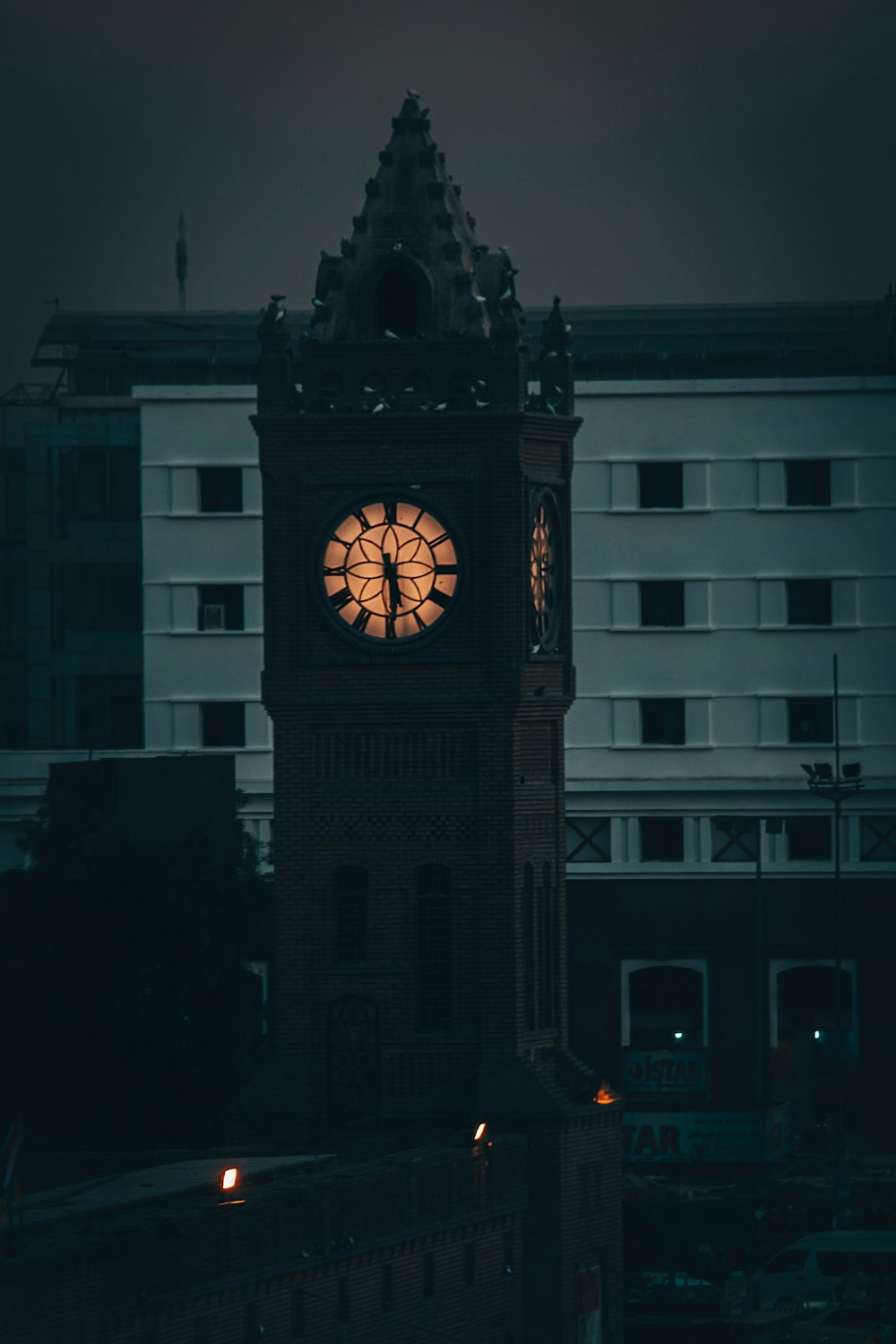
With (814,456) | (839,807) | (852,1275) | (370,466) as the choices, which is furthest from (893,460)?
(370,466)

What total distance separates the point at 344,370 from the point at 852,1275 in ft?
69.4

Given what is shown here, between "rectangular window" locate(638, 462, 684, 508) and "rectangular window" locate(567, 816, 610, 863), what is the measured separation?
10072 millimetres

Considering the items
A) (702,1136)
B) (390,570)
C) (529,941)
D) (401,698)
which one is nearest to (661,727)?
(702,1136)

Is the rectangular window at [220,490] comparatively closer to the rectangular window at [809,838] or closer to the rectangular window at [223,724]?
the rectangular window at [223,724]

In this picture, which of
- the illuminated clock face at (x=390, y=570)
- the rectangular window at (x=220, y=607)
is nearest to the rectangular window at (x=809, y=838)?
the rectangular window at (x=220, y=607)

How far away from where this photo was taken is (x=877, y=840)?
350 feet

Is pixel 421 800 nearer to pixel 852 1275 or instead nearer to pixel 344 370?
pixel 344 370

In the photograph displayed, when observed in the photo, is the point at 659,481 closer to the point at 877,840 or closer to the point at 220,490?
the point at 877,840

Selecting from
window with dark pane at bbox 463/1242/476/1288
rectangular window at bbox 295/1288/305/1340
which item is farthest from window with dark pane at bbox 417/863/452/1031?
rectangular window at bbox 295/1288/305/1340

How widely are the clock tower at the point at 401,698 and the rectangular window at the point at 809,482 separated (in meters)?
49.5

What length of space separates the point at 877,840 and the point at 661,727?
24.8 ft

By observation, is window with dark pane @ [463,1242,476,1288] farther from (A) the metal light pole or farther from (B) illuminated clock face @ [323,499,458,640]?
(A) the metal light pole

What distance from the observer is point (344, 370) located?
59.4 metres

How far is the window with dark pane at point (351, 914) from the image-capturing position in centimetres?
5959
